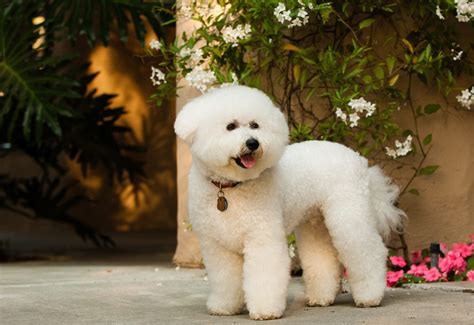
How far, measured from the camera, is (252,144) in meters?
4.42

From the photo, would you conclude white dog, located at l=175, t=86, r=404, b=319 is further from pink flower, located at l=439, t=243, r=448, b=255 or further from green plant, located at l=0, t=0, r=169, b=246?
green plant, located at l=0, t=0, r=169, b=246

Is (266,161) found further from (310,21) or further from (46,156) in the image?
(46,156)

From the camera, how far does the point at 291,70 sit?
680 cm

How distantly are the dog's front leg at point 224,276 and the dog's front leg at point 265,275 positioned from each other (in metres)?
0.15

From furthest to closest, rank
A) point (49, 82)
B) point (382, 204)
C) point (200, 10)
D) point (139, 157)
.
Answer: point (139, 157) < point (49, 82) < point (200, 10) < point (382, 204)

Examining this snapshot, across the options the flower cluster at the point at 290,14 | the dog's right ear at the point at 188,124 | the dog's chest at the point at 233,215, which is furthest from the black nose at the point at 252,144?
the flower cluster at the point at 290,14

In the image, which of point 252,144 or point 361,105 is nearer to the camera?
point 252,144

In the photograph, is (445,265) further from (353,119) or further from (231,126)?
(231,126)

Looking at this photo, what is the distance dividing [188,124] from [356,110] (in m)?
2.06

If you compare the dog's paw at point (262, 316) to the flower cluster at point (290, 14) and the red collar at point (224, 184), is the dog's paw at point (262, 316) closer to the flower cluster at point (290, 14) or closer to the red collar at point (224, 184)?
the red collar at point (224, 184)

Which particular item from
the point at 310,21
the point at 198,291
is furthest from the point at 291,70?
the point at 198,291

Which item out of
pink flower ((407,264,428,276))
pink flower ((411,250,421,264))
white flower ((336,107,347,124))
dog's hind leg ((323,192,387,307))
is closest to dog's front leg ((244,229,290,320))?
dog's hind leg ((323,192,387,307))

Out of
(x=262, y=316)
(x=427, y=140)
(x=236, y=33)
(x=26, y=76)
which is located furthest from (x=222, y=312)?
(x=26, y=76)

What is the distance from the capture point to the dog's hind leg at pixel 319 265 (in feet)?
17.2
